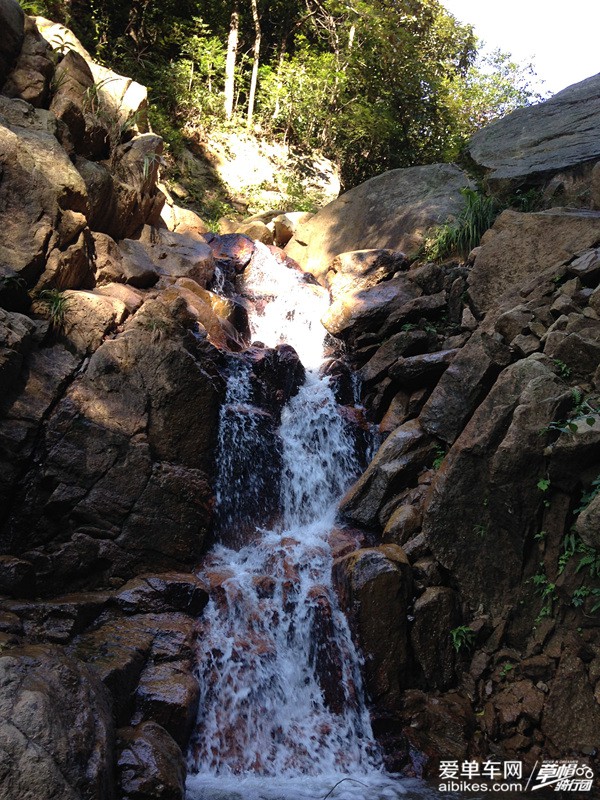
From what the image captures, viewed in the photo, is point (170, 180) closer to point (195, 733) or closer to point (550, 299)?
point (550, 299)

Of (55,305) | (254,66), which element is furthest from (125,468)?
(254,66)

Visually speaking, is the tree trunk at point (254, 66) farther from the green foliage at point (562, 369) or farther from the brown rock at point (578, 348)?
the green foliage at point (562, 369)

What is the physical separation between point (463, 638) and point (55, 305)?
620cm

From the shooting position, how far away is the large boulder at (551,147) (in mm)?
10344

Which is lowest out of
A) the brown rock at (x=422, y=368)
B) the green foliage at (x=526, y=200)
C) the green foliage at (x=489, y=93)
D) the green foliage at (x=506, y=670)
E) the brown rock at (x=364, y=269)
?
the green foliage at (x=506, y=670)

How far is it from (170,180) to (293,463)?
10787 mm

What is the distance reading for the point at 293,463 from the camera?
8.87 meters

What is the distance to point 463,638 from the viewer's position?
20.5 feet

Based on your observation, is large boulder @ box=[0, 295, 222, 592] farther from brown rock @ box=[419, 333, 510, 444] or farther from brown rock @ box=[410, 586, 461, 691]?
brown rock @ box=[419, 333, 510, 444]

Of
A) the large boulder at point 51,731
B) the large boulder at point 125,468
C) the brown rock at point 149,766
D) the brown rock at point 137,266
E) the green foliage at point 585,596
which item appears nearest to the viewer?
the large boulder at point 51,731

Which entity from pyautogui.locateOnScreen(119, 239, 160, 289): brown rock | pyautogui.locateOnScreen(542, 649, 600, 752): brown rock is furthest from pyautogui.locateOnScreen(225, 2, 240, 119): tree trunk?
pyautogui.locateOnScreen(542, 649, 600, 752): brown rock

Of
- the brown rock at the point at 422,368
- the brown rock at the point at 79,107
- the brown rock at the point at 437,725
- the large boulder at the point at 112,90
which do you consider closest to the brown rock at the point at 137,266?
the brown rock at the point at 79,107

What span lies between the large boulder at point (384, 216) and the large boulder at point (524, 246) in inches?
124

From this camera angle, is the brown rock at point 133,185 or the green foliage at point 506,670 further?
the brown rock at point 133,185
